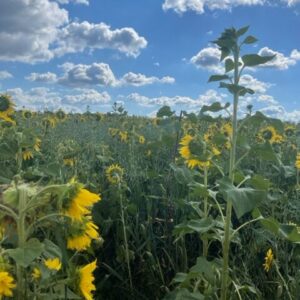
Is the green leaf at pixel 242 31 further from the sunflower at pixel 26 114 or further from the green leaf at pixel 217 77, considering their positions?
the sunflower at pixel 26 114

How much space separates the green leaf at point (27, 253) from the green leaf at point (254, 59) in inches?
36.7

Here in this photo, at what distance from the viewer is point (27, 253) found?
1.10 m

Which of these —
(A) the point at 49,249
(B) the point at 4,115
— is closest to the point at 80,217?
(A) the point at 49,249

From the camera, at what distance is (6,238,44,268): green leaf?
1071 millimetres

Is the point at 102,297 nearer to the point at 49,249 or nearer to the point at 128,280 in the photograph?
the point at 128,280

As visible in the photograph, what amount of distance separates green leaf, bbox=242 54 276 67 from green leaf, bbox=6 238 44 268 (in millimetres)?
932

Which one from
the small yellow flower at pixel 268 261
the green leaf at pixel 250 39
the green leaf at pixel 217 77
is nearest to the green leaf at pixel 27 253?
the green leaf at pixel 217 77

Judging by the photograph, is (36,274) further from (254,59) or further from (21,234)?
(254,59)

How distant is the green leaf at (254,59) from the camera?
1.64 metres

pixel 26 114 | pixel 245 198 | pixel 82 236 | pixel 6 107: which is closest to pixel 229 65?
pixel 245 198

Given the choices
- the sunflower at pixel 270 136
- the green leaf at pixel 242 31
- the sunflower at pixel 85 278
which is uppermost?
the green leaf at pixel 242 31

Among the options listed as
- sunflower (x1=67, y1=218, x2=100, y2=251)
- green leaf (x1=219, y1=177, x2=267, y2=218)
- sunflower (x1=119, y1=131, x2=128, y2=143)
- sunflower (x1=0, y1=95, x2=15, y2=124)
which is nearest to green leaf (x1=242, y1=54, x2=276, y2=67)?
green leaf (x1=219, y1=177, x2=267, y2=218)

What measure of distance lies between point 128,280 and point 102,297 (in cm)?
13

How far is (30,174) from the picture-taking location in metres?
2.18
